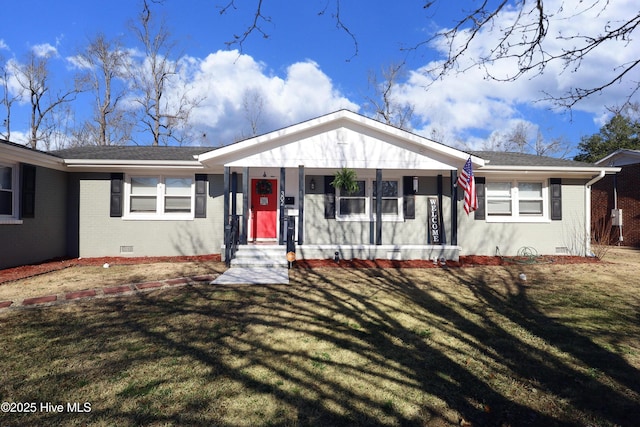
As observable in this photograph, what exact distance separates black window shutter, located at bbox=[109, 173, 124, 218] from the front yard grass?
514cm

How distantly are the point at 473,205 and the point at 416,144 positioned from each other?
242 cm

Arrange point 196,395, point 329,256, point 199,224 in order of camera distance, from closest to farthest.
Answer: point 196,395, point 329,256, point 199,224

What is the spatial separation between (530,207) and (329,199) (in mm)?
6853

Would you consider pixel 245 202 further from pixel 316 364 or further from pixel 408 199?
pixel 316 364

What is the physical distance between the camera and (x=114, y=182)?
31.8 feet

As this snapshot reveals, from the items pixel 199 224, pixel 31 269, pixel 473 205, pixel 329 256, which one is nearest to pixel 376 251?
pixel 329 256

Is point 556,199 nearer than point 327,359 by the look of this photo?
No

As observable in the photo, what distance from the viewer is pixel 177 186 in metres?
10.1

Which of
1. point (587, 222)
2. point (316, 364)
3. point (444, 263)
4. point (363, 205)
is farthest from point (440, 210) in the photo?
point (316, 364)

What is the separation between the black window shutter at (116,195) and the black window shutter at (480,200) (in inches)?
447

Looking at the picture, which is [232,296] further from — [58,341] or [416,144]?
[416,144]

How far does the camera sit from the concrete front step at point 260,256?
8.44 meters

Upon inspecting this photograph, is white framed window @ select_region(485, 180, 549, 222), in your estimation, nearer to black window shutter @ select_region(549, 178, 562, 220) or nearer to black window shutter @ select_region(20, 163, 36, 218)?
black window shutter @ select_region(549, 178, 562, 220)

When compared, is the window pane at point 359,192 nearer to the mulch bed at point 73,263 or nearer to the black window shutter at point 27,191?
the mulch bed at point 73,263
